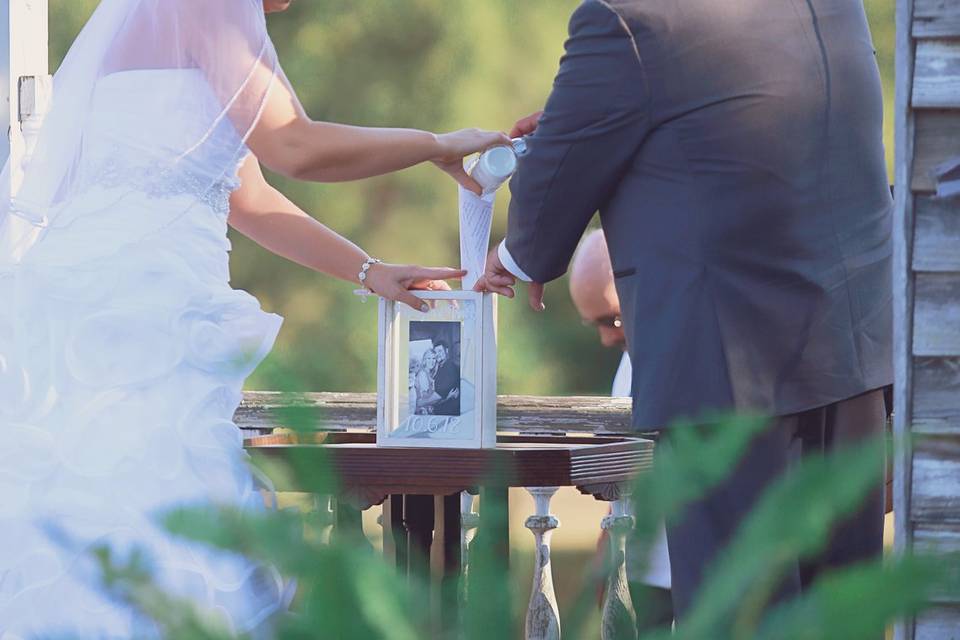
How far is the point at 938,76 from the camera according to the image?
204cm

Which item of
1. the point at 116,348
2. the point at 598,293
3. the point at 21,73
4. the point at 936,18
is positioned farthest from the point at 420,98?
the point at 936,18

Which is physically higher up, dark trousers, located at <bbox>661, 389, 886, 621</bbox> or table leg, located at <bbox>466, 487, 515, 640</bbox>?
table leg, located at <bbox>466, 487, 515, 640</bbox>

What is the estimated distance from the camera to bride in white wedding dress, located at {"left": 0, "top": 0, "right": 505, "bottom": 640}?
2379 millimetres

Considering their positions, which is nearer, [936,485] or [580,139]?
[936,485]

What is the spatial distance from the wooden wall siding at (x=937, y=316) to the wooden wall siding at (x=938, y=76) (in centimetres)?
26

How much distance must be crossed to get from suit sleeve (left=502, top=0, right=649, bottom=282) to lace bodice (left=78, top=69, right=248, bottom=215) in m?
0.62

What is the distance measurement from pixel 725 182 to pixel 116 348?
1.12 meters

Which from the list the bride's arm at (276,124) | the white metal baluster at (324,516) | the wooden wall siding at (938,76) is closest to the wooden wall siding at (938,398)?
the wooden wall siding at (938,76)

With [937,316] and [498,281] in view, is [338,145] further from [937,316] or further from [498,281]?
[937,316]

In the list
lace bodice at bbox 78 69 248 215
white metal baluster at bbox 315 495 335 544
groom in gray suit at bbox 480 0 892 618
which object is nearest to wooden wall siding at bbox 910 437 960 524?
groom in gray suit at bbox 480 0 892 618

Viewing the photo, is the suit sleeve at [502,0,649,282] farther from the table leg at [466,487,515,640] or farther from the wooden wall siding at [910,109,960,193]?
the table leg at [466,487,515,640]

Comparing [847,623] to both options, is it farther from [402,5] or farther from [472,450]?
[402,5]

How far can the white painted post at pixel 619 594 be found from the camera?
46 centimetres

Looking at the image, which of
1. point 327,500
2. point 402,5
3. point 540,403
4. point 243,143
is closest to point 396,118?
point 402,5
